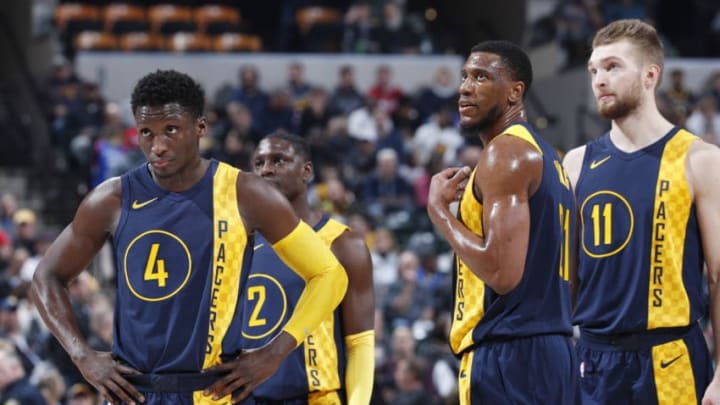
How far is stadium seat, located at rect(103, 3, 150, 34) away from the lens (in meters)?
20.3

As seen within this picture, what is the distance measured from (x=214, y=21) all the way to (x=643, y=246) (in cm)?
1567

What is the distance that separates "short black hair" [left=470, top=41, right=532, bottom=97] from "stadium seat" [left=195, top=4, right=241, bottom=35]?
51.4ft

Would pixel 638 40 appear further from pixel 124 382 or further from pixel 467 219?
pixel 124 382

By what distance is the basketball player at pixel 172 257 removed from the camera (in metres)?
4.87

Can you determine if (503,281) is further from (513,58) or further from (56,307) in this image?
(56,307)

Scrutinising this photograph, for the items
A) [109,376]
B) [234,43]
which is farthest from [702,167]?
[234,43]

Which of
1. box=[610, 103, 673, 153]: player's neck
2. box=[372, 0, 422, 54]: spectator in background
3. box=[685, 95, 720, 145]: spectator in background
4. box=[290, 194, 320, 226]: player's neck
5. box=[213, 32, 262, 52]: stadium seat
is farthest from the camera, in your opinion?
box=[372, 0, 422, 54]: spectator in background

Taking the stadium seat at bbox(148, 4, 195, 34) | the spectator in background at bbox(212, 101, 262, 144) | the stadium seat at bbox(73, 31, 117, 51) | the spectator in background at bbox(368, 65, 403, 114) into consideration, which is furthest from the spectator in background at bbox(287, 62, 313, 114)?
the stadium seat at bbox(73, 31, 117, 51)

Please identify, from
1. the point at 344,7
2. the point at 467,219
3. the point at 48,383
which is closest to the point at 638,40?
the point at 467,219

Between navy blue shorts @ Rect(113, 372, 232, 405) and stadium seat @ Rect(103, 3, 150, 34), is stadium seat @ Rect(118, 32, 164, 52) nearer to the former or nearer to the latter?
stadium seat @ Rect(103, 3, 150, 34)

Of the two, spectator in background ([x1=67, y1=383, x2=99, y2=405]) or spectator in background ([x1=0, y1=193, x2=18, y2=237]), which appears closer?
spectator in background ([x1=67, y1=383, x2=99, y2=405])

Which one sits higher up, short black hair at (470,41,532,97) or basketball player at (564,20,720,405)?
short black hair at (470,41,532,97)

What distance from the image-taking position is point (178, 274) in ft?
16.1

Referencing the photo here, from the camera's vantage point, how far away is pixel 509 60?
520 cm
